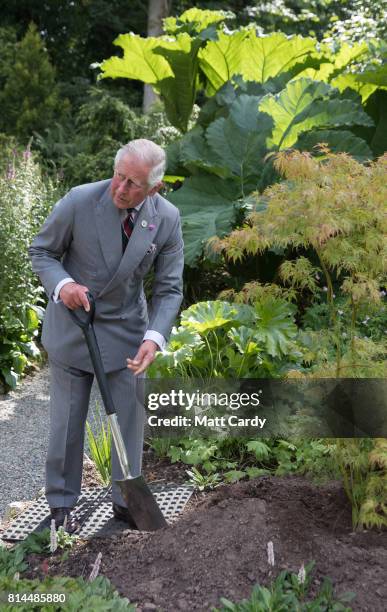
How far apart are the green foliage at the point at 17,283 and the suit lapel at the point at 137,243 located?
2.57m

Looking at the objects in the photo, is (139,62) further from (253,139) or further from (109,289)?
(109,289)

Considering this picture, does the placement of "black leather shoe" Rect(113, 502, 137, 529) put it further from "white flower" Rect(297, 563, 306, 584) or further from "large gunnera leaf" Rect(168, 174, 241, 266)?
"large gunnera leaf" Rect(168, 174, 241, 266)

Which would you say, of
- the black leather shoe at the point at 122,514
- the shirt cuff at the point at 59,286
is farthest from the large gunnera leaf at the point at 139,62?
the black leather shoe at the point at 122,514

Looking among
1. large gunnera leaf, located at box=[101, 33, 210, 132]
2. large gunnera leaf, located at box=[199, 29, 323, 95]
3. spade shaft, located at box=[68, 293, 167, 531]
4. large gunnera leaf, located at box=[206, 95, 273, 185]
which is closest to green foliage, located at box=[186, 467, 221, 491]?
spade shaft, located at box=[68, 293, 167, 531]

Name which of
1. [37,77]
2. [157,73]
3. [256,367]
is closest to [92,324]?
[256,367]

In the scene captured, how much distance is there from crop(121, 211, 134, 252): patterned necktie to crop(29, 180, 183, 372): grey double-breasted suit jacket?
0.13 feet

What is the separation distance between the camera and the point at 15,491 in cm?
393

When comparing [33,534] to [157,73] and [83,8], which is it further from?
[83,8]

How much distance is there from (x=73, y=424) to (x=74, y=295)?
652 millimetres

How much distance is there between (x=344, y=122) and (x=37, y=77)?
6.14m

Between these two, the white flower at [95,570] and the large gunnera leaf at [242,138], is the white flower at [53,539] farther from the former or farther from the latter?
the large gunnera leaf at [242,138]

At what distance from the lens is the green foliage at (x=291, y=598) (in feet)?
8.21

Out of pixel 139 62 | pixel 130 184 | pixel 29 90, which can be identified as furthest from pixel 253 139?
pixel 29 90

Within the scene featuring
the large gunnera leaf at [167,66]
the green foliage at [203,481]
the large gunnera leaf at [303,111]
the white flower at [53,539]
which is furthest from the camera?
the large gunnera leaf at [167,66]
